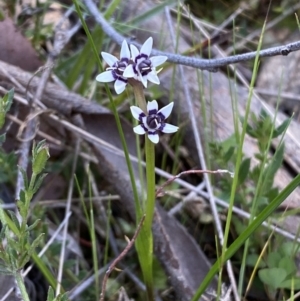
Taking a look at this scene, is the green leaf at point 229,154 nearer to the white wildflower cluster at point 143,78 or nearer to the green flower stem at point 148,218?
the green flower stem at point 148,218

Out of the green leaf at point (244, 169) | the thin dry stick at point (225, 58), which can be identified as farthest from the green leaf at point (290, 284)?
the thin dry stick at point (225, 58)

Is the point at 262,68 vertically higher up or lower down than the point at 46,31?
lower down

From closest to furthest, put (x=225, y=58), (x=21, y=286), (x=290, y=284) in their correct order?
1. (x=21, y=286)
2. (x=225, y=58)
3. (x=290, y=284)

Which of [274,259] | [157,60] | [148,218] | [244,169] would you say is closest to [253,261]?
[274,259]

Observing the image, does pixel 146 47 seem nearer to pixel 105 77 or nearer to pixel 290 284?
pixel 105 77

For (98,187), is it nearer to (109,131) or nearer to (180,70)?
(109,131)

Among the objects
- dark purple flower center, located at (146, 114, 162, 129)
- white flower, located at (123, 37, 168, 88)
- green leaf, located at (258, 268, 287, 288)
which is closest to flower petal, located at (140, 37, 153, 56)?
white flower, located at (123, 37, 168, 88)

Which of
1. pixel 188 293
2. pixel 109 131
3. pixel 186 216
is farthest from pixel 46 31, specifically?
pixel 188 293
